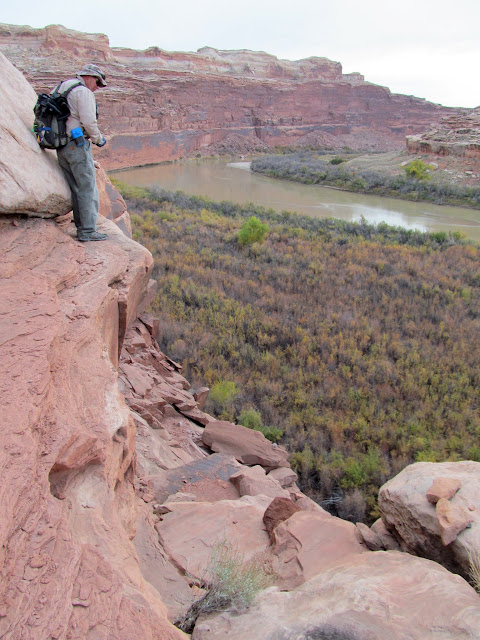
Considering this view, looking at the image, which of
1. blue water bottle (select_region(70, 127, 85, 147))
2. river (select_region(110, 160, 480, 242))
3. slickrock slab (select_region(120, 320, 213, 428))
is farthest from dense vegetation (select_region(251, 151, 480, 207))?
blue water bottle (select_region(70, 127, 85, 147))

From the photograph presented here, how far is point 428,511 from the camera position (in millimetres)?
3143

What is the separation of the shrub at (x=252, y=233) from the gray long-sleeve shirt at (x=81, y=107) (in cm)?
919

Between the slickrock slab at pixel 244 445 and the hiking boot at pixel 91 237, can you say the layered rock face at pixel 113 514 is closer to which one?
the hiking boot at pixel 91 237

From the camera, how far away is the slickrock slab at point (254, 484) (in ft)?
13.7

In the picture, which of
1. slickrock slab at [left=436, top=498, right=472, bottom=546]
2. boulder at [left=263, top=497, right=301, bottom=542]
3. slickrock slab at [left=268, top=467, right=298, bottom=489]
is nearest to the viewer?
slickrock slab at [left=436, top=498, right=472, bottom=546]

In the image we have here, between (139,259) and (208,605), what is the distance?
3096 mm

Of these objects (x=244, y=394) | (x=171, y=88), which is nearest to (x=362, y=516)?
(x=244, y=394)

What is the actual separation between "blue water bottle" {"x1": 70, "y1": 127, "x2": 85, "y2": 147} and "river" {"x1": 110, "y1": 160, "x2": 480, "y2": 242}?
15.6 m

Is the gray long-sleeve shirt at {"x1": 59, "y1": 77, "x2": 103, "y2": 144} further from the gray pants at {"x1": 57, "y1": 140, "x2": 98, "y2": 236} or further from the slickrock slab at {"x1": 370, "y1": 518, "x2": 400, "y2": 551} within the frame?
the slickrock slab at {"x1": 370, "y1": 518, "x2": 400, "y2": 551}

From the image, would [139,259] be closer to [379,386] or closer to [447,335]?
[379,386]

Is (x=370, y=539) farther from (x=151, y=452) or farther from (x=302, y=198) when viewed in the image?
(x=302, y=198)

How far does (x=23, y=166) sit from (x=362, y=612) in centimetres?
→ 378

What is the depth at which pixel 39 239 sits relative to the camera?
144 inches

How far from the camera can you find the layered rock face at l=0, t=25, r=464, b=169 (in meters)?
32.7
